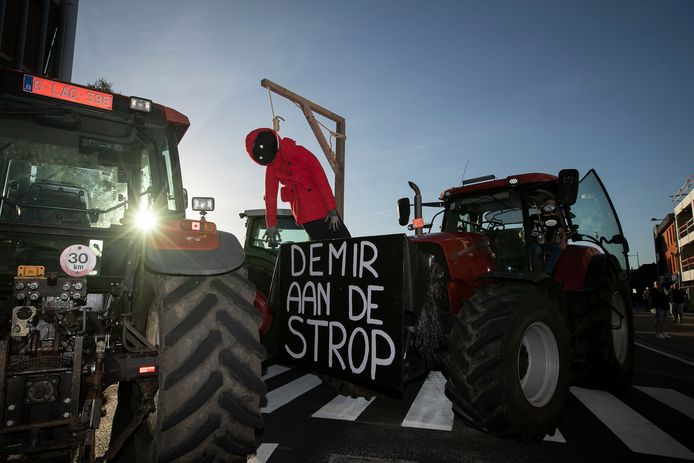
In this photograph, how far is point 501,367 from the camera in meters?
3.26

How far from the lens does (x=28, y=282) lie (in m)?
2.18

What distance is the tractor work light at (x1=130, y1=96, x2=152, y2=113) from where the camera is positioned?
3.26 meters

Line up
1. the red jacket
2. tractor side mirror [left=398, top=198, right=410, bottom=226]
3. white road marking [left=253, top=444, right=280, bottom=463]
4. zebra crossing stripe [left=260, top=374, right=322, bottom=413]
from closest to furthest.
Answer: white road marking [left=253, top=444, right=280, bottom=463], zebra crossing stripe [left=260, top=374, right=322, bottom=413], the red jacket, tractor side mirror [left=398, top=198, right=410, bottom=226]

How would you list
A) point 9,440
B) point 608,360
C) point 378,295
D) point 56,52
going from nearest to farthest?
point 9,440 → point 378,295 → point 608,360 → point 56,52

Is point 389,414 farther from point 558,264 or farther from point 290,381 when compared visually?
point 558,264

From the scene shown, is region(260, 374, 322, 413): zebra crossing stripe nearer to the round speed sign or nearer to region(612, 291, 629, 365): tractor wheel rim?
the round speed sign

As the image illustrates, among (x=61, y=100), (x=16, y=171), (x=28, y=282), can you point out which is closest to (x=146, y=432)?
(x=28, y=282)

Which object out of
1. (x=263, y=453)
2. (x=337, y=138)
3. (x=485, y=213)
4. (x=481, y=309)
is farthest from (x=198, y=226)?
(x=337, y=138)

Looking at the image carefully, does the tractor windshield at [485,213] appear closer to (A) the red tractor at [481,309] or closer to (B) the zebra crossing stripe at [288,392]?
(A) the red tractor at [481,309]

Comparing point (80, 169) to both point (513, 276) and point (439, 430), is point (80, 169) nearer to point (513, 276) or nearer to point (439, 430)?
point (513, 276)

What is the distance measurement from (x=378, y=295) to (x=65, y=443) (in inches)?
81.4

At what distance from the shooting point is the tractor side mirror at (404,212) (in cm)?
600

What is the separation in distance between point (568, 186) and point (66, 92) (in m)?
4.54

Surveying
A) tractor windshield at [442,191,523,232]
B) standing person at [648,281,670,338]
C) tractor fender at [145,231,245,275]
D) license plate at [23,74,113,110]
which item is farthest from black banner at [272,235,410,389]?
standing person at [648,281,670,338]
